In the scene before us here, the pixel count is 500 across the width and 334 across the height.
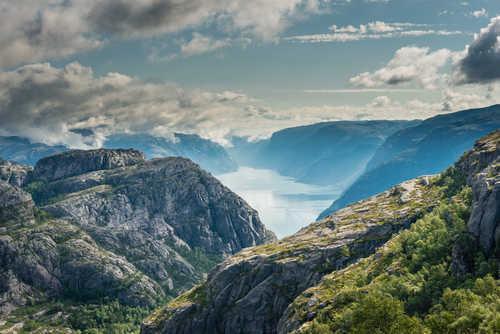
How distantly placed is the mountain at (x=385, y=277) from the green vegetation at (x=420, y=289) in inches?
10.7

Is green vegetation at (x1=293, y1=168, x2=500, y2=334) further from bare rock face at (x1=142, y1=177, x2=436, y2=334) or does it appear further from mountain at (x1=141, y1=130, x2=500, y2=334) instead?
bare rock face at (x1=142, y1=177, x2=436, y2=334)

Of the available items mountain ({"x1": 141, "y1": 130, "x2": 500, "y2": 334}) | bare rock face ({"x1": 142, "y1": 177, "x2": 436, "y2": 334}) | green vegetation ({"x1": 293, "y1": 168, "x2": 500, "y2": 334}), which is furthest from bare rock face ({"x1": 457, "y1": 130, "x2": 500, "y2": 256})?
bare rock face ({"x1": 142, "y1": 177, "x2": 436, "y2": 334})

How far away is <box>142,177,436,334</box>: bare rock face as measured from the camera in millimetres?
159788

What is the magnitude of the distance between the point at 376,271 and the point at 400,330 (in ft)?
205

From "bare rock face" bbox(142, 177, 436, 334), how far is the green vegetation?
72.1 ft

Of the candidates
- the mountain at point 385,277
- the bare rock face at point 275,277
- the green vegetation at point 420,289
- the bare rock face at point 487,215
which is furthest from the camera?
the bare rock face at point 275,277

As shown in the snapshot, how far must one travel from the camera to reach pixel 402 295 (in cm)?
9188

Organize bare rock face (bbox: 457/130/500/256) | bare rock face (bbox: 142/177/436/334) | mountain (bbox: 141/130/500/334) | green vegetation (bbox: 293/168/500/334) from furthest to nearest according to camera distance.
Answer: bare rock face (bbox: 142/177/436/334) < bare rock face (bbox: 457/130/500/256) < mountain (bbox: 141/130/500/334) < green vegetation (bbox: 293/168/500/334)

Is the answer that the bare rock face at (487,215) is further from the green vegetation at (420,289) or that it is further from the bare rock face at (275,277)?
the bare rock face at (275,277)

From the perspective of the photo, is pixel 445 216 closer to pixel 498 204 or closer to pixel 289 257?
pixel 498 204

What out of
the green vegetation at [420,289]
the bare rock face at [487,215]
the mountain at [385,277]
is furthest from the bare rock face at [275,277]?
the bare rock face at [487,215]

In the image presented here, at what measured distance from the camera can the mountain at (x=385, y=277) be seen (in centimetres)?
6975

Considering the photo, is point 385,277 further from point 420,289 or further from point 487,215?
point 487,215

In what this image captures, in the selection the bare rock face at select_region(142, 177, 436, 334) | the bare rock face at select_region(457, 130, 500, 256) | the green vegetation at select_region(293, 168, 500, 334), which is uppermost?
the bare rock face at select_region(457, 130, 500, 256)
